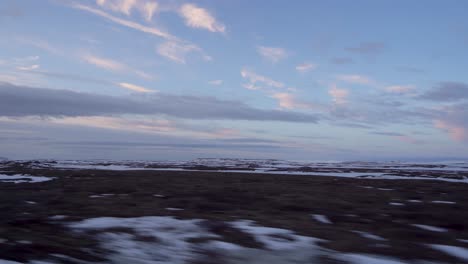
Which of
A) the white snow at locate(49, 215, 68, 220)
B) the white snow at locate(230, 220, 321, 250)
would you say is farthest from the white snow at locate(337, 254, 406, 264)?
the white snow at locate(49, 215, 68, 220)

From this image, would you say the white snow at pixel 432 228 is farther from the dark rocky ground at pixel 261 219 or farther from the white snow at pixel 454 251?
the white snow at pixel 454 251

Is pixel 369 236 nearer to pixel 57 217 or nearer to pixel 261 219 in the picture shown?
pixel 261 219

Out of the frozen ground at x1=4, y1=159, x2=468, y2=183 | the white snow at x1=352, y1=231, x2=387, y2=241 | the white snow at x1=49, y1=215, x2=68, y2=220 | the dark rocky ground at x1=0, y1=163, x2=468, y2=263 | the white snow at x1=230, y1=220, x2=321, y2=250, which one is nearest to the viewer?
the dark rocky ground at x1=0, y1=163, x2=468, y2=263

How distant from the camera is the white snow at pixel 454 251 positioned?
8457 mm

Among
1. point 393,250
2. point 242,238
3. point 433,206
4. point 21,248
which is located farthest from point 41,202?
point 433,206

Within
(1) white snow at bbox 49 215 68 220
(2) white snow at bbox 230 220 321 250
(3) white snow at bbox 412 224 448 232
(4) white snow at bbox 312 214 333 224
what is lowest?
(1) white snow at bbox 49 215 68 220

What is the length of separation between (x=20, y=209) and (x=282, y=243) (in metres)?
10.8

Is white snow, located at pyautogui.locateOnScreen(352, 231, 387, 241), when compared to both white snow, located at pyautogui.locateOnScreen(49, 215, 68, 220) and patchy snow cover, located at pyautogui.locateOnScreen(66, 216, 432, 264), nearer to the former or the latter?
patchy snow cover, located at pyautogui.locateOnScreen(66, 216, 432, 264)

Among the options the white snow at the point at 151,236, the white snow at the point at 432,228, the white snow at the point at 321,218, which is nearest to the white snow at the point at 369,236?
the white snow at the point at 321,218

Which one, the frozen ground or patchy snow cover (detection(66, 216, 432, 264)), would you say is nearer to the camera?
patchy snow cover (detection(66, 216, 432, 264))

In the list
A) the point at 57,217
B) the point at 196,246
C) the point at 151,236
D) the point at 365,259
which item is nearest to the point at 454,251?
the point at 365,259

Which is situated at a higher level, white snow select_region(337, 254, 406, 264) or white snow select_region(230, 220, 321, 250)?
white snow select_region(230, 220, 321, 250)

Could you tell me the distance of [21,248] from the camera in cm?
785

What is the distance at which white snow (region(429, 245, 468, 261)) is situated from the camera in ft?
27.7
